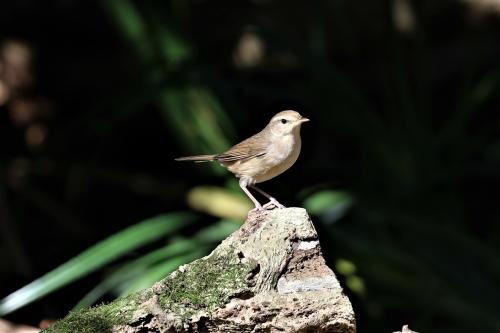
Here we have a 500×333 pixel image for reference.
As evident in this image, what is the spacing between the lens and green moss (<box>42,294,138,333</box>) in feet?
4.83

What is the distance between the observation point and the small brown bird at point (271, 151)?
2201mm

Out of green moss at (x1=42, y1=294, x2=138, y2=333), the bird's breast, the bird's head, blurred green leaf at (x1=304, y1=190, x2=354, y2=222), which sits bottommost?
green moss at (x1=42, y1=294, x2=138, y2=333)

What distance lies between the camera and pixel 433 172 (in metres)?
4.08

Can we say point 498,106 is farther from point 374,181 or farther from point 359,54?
point 374,181

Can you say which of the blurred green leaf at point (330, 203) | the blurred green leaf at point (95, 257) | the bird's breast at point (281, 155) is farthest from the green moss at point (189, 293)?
the blurred green leaf at point (330, 203)

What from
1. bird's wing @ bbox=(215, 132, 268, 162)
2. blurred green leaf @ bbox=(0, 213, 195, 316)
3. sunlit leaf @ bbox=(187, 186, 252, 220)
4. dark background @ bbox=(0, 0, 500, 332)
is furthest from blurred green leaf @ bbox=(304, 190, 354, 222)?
bird's wing @ bbox=(215, 132, 268, 162)

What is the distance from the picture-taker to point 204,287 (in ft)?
4.86

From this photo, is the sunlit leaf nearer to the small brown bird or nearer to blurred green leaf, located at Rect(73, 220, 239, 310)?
blurred green leaf, located at Rect(73, 220, 239, 310)

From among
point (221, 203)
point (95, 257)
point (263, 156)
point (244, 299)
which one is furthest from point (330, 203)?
point (244, 299)

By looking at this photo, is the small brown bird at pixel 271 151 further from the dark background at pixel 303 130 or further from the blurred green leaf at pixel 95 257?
the blurred green leaf at pixel 95 257

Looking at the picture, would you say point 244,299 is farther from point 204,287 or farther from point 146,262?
point 146,262

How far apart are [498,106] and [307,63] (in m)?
2.29

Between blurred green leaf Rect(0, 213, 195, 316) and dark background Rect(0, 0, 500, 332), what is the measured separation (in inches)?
2.3

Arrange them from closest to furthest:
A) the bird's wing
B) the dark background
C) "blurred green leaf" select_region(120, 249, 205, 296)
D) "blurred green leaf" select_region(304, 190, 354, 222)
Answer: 1. the bird's wing
2. "blurred green leaf" select_region(120, 249, 205, 296)
3. "blurred green leaf" select_region(304, 190, 354, 222)
4. the dark background
